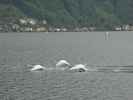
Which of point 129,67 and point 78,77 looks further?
point 129,67

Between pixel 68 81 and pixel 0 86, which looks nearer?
pixel 0 86

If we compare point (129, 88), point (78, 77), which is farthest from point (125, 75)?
point (129, 88)

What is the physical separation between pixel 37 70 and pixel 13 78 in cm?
1565

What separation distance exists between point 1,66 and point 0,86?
39931 millimetres

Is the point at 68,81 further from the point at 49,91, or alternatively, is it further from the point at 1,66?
the point at 1,66

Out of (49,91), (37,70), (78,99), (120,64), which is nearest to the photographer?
(78,99)

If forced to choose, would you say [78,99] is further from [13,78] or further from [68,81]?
[13,78]

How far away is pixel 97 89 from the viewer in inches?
4021

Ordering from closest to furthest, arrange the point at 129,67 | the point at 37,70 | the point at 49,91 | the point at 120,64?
the point at 49,91, the point at 37,70, the point at 129,67, the point at 120,64

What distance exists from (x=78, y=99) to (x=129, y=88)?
14842 millimetres

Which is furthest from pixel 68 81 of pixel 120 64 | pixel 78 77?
pixel 120 64

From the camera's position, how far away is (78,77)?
119 metres

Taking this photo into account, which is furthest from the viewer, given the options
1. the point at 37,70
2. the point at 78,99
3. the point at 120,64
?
the point at 120,64

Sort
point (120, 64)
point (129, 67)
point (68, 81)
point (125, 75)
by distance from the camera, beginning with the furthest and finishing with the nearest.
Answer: point (120, 64) → point (129, 67) → point (125, 75) → point (68, 81)
